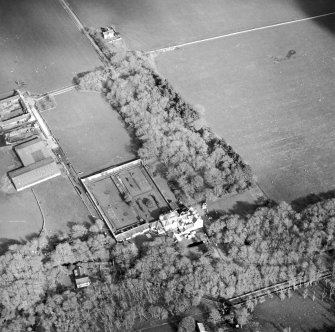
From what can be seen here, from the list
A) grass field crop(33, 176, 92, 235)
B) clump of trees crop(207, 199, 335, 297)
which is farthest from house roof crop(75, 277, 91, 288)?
clump of trees crop(207, 199, 335, 297)

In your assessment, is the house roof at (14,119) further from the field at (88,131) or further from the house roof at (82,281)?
the house roof at (82,281)

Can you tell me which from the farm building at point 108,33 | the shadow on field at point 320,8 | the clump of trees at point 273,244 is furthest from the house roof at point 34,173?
the shadow on field at point 320,8

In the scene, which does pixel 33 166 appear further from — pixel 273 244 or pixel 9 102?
pixel 273 244

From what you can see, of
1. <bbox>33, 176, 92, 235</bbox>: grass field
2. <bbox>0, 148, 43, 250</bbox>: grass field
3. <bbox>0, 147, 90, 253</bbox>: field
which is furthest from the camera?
<bbox>33, 176, 92, 235</bbox>: grass field

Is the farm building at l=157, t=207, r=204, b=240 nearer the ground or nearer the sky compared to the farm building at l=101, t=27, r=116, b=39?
nearer the ground

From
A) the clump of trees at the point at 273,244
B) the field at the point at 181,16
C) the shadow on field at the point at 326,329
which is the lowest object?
the shadow on field at the point at 326,329

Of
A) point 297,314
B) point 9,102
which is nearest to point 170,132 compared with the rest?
point 9,102

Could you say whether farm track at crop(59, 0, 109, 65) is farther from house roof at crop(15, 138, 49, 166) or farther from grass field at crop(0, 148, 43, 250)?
grass field at crop(0, 148, 43, 250)
